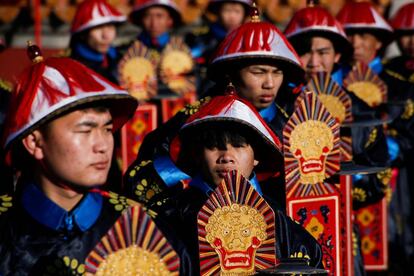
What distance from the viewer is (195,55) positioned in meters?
12.6

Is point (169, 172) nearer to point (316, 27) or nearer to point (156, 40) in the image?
point (316, 27)

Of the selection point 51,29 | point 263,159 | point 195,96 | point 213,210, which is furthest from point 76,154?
point 51,29

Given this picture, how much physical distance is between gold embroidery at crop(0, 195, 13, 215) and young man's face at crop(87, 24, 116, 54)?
20.2 ft

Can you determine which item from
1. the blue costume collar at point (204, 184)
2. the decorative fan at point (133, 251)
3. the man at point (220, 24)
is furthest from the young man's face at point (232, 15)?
the decorative fan at point (133, 251)

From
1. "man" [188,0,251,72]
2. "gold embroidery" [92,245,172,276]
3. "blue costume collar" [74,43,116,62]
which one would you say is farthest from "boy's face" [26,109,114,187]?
"man" [188,0,251,72]

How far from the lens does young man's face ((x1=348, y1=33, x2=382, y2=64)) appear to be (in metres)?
10.5

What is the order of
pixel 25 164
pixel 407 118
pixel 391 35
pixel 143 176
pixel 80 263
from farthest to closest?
Result: pixel 391 35
pixel 407 118
pixel 143 176
pixel 25 164
pixel 80 263

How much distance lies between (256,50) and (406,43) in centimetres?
423

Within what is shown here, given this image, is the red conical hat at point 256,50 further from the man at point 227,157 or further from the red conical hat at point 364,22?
the red conical hat at point 364,22

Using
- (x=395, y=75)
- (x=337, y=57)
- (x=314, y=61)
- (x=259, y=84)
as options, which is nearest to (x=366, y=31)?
(x=395, y=75)

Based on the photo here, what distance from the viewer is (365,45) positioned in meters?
10.6

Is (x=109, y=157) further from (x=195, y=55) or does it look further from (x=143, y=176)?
(x=195, y=55)

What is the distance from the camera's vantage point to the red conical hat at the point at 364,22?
34.7 feet

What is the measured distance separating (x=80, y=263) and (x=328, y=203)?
A: 7.05 ft
